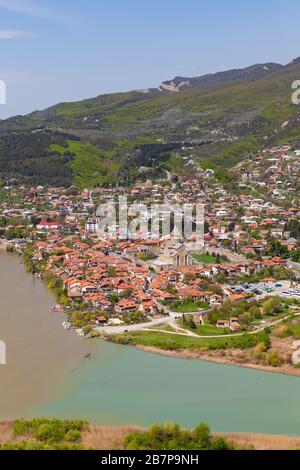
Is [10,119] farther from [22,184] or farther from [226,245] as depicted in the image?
[226,245]

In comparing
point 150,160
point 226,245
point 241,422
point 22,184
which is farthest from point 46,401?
point 150,160

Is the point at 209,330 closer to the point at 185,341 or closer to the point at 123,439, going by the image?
the point at 185,341

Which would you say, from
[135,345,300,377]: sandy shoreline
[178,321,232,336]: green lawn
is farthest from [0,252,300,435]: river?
[178,321,232,336]: green lawn

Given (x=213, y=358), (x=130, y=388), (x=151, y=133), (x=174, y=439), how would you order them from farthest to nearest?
(x=151, y=133)
(x=213, y=358)
(x=130, y=388)
(x=174, y=439)

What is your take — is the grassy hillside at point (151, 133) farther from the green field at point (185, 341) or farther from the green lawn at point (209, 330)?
the green field at point (185, 341)

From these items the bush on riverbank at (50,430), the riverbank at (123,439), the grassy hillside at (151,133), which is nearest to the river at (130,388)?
the riverbank at (123,439)

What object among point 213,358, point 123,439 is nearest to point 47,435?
point 123,439
